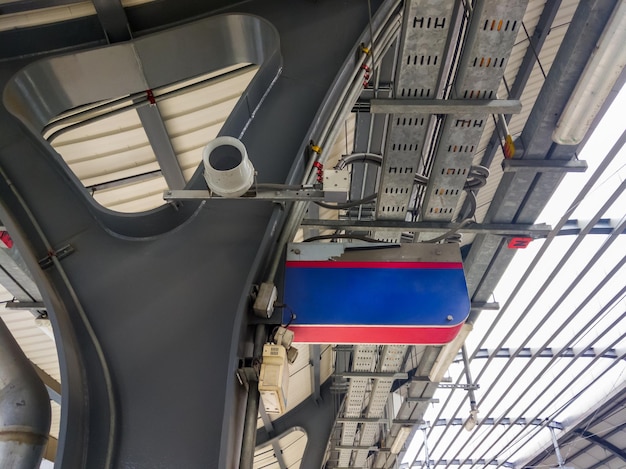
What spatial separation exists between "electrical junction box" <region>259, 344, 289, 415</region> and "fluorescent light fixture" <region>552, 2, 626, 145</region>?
7.78ft

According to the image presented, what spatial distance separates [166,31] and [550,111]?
2.73m

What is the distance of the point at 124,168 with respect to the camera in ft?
15.6

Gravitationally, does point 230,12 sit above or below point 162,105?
below

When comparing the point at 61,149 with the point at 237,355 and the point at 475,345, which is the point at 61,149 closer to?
the point at 237,355

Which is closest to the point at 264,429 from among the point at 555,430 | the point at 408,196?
the point at 408,196

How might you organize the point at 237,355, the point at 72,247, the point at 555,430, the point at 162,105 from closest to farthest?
the point at 237,355, the point at 72,247, the point at 162,105, the point at 555,430

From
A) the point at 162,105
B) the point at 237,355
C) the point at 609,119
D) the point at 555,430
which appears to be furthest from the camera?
the point at 555,430

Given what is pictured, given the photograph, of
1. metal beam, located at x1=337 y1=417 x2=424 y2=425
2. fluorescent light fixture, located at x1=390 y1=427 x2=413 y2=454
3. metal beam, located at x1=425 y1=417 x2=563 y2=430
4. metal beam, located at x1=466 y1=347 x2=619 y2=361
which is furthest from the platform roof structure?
metal beam, located at x1=425 y1=417 x2=563 y2=430

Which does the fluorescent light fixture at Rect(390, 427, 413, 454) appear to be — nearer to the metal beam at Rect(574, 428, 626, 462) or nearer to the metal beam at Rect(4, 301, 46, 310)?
the metal beam at Rect(4, 301, 46, 310)

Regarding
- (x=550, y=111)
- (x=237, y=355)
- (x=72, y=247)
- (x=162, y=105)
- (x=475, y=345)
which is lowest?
(x=237, y=355)

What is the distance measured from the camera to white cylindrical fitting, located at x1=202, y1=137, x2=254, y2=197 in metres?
2.20

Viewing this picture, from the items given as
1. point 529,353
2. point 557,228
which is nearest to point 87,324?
point 557,228

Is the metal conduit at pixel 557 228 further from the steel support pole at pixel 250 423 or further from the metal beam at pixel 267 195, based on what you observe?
the steel support pole at pixel 250 423

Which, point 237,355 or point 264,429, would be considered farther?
point 264,429
